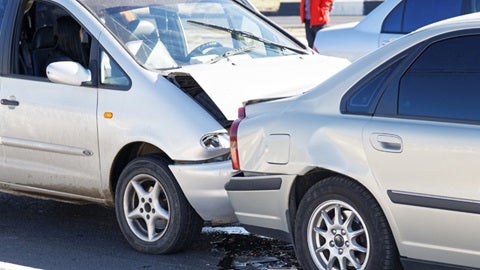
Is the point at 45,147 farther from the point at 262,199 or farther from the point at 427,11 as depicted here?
the point at 427,11

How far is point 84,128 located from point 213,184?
1067 millimetres

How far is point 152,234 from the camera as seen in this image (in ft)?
21.9

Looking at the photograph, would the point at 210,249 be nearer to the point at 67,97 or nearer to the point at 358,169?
the point at 67,97

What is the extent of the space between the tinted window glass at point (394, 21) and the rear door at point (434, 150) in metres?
5.18

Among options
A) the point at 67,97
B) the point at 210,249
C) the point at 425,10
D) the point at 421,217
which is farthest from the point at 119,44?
the point at 425,10

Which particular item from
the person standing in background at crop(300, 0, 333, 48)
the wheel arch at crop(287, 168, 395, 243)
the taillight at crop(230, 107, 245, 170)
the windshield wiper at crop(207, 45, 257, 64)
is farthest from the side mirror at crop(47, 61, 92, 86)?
the person standing in background at crop(300, 0, 333, 48)

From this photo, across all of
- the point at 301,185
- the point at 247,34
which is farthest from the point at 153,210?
the point at 247,34

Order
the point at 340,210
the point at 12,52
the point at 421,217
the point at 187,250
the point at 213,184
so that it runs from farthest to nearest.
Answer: the point at 12,52 < the point at 187,250 < the point at 213,184 < the point at 340,210 < the point at 421,217

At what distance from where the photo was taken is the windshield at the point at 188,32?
7.12 m

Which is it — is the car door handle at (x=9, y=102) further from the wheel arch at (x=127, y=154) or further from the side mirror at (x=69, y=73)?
the wheel arch at (x=127, y=154)

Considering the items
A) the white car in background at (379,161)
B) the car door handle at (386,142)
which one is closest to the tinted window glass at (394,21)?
the white car in background at (379,161)

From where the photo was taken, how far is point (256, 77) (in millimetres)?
6961

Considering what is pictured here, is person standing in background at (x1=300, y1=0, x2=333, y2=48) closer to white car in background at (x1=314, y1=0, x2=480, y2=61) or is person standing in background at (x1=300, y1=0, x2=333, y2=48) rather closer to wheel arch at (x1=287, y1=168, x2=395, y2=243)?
white car in background at (x1=314, y1=0, x2=480, y2=61)

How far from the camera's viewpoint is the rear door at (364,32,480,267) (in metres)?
4.99
